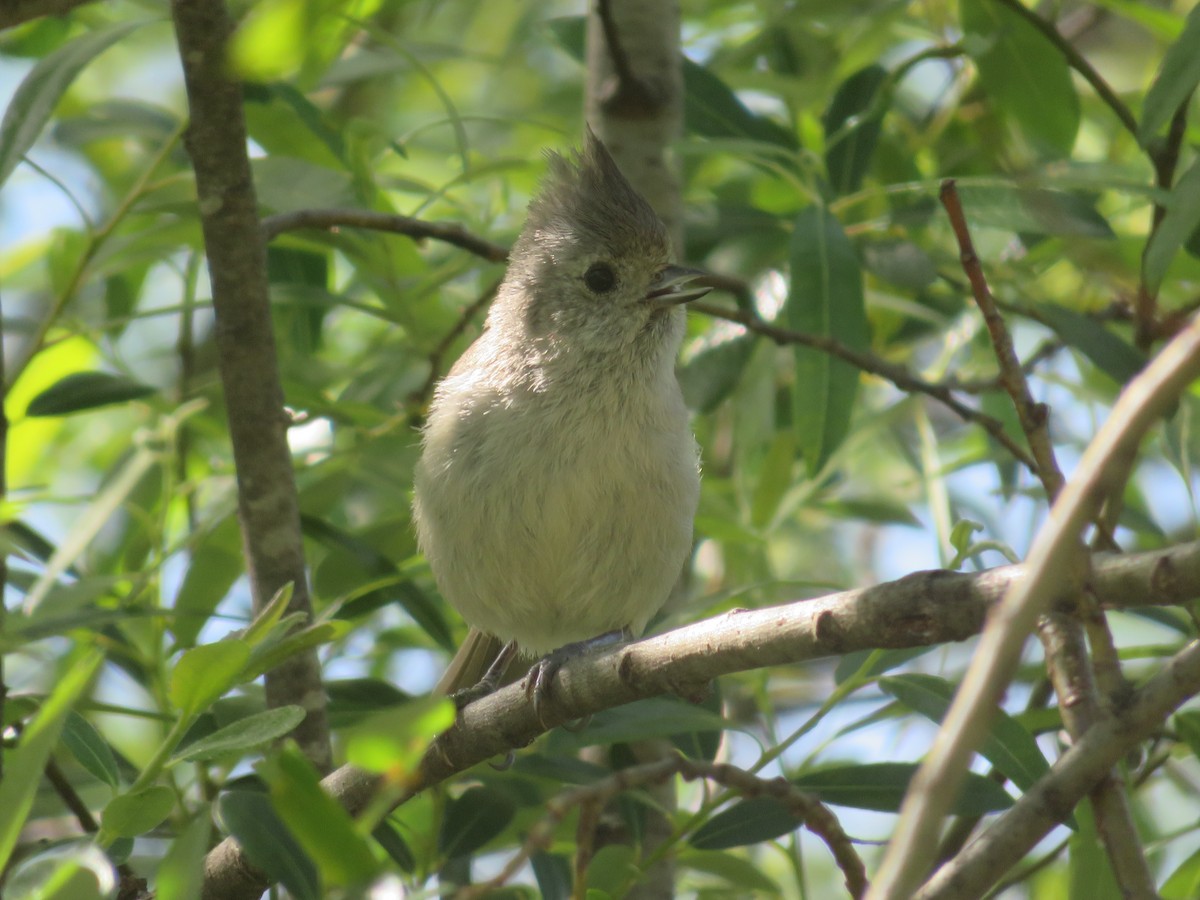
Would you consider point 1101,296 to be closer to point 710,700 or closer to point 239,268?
point 710,700

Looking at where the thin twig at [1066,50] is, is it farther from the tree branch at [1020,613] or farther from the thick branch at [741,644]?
the tree branch at [1020,613]

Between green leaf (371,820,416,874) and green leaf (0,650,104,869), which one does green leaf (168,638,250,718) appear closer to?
green leaf (0,650,104,869)

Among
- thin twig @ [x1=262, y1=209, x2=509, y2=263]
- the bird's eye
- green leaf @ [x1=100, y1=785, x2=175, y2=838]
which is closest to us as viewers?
green leaf @ [x1=100, y1=785, x2=175, y2=838]

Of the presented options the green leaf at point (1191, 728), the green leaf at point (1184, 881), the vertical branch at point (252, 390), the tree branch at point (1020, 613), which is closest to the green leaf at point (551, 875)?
the vertical branch at point (252, 390)

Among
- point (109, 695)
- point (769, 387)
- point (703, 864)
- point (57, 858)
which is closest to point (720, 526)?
point (769, 387)

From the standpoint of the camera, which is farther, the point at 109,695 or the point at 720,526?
the point at 109,695

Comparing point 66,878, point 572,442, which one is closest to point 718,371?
point 572,442

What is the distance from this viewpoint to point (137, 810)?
1655 millimetres

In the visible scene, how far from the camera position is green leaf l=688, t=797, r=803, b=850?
2.26m

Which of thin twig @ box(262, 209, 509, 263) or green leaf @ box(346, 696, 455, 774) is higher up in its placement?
thin twig @ box(262, 209, 509, 263)

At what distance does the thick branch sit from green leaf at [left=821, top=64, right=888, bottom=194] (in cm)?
146

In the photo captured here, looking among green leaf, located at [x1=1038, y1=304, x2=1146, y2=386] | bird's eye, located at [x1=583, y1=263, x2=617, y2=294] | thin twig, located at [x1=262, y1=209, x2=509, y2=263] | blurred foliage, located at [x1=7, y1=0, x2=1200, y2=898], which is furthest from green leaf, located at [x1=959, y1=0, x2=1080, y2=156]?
thin twig, located at [x1=262, y1=209, x2=509, y2=263]

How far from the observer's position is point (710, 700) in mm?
2502

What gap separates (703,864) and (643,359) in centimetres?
110
